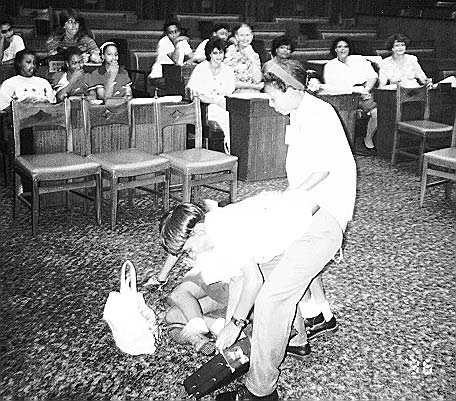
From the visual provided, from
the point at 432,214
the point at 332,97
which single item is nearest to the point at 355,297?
the point at 432,214

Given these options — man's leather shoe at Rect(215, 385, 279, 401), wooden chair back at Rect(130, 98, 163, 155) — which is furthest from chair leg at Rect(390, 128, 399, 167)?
man's leather shoe at Rect(215, 385, 279, 401)

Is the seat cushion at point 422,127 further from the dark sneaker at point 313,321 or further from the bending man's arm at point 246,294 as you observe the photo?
the bending man's arm at point 246,294

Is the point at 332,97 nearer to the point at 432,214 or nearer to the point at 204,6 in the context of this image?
the point at 432,214

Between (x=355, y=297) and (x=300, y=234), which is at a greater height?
(x=300, y=234)

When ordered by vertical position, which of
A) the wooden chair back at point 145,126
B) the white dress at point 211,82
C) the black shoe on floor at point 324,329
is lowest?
the black shoe on floor at point 324,329

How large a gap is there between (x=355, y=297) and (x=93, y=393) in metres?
1.49

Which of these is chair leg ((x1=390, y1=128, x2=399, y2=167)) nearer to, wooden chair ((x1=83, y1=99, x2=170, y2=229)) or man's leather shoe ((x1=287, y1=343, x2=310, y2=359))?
wooden chair ((x1=83, y1=99, x2=170, y2=229))

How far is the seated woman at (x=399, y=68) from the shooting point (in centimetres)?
708

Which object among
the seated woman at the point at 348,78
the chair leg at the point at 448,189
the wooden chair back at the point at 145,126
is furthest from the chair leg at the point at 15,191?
the seated woman at the point at 348,78

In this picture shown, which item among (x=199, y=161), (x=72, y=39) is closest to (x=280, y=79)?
(x=199, y=161)

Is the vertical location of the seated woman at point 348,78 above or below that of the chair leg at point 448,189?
above

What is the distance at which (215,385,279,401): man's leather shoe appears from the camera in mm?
2381

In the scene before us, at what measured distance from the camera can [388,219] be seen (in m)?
4.71

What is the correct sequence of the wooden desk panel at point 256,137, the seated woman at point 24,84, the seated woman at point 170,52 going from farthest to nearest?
1. the seated woman at point 170,52
2. the wooden desk panel at point 256,137
3. the seated woman at point 24,84
